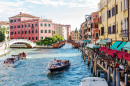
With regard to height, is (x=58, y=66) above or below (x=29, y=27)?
below

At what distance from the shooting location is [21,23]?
8181 cm

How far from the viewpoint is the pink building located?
254ft

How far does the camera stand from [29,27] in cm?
7975

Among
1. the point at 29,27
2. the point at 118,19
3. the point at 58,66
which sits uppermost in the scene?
the point at 29,27

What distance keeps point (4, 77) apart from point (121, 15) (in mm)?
15212

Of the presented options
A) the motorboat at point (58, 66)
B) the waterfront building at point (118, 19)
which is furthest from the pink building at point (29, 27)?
the motorboat at point (58, 66)

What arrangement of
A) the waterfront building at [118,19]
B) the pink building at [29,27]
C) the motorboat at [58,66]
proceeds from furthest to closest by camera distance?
1. the pink building at [29,27]
2. the motorboat at [58,66]
3. the waterfront building at [118,19]

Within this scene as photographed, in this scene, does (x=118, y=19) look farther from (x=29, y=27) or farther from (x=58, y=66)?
(x=29, y=27)

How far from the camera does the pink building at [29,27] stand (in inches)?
3044

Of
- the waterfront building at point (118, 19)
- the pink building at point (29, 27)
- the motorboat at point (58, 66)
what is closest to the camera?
the waterfront building at point (118, 19)

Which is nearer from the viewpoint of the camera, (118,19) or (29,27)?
(118,19)

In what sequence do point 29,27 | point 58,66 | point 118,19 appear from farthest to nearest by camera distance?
point 29,27, point 58,66, point 118,19

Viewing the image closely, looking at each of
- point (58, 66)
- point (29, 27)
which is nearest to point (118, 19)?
point (58, 66)

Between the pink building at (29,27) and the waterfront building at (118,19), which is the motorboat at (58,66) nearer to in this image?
the waterfront building at (118,19)
